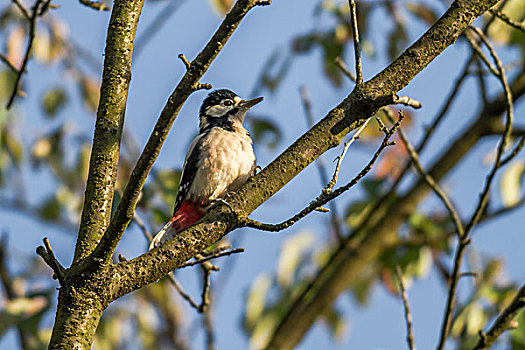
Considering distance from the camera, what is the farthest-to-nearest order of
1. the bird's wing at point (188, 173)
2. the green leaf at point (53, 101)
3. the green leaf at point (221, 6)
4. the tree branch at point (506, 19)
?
the green leaf at point (53, 101)
the green leaf at point (221, 6)
the bird's wing at point (188, 173)
the tree branch at point (506, 19)

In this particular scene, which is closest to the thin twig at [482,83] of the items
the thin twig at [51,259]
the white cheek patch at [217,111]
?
the white cheek patch at [217,111]

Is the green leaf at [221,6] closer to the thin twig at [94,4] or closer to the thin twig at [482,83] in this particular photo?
the thin twig at [94,4]

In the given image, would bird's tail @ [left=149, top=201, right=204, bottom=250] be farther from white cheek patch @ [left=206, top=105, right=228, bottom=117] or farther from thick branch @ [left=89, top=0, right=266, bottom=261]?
thick branch @ [left=89, top=0, right=266, bottom=261]

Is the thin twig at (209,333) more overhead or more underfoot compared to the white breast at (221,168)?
more underfoot

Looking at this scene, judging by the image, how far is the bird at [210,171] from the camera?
129 inches

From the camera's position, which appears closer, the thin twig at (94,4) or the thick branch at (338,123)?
the thick branch at (338,123)

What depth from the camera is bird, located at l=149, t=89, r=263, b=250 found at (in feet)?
10.7

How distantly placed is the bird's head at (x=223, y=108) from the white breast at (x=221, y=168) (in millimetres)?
422

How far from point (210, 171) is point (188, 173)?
8.0 inches

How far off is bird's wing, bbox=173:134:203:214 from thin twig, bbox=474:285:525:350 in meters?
1.67

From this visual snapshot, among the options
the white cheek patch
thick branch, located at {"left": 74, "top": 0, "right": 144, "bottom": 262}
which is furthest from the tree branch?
the white cheek patch

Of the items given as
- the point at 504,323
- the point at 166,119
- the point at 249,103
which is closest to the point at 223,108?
the point at 249,103

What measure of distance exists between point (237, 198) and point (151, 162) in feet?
1.07

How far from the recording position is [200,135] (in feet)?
12.0
